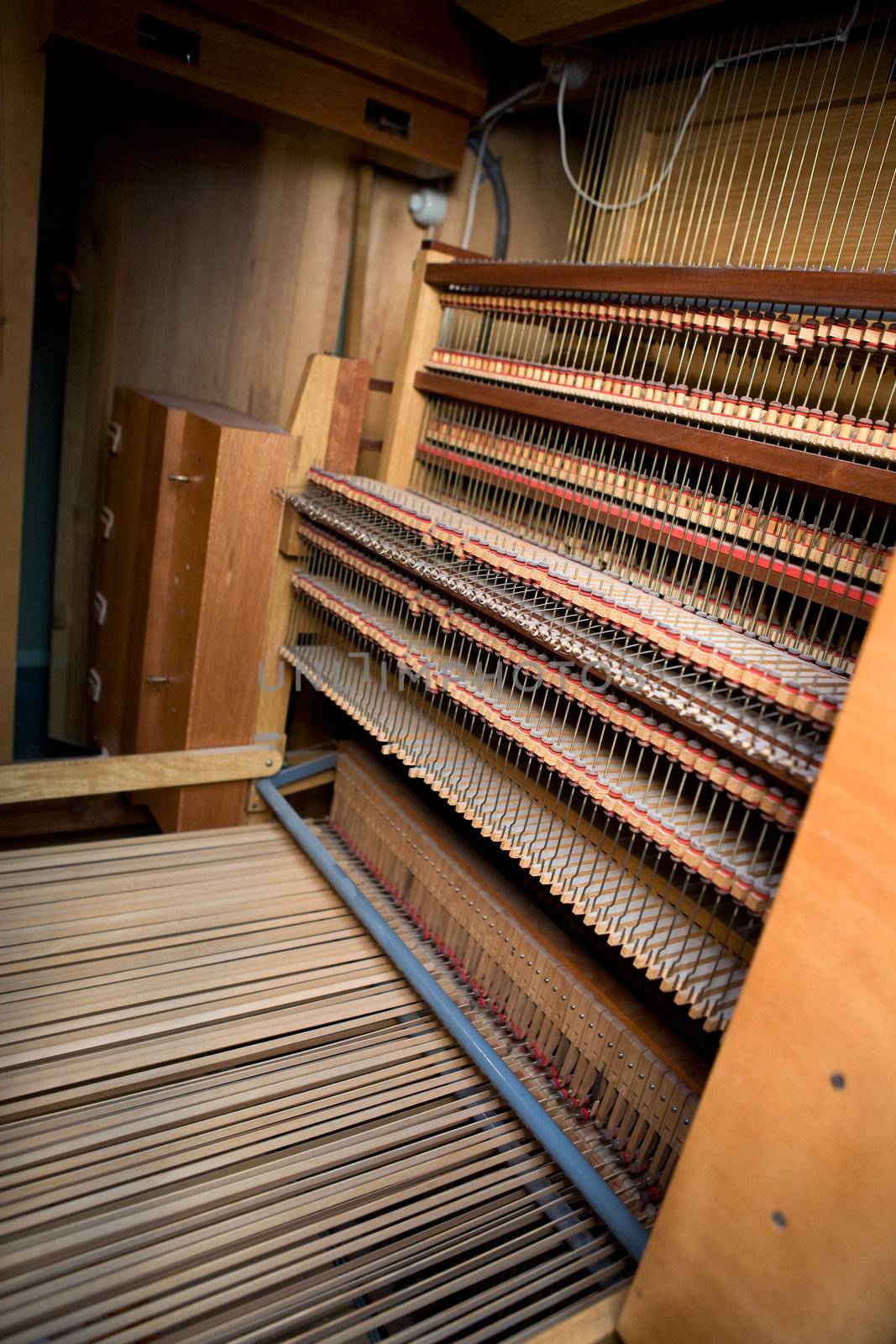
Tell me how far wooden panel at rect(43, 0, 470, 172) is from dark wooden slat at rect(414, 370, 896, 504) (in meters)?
0.82

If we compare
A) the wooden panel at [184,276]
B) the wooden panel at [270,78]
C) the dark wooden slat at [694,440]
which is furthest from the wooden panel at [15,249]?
the dark wooden slat at [694,440]

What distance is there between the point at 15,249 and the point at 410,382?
1.08m

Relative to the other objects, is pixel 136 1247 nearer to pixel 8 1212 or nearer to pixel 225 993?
pixel 8 1212

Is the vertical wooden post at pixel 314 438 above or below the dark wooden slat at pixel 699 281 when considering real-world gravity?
below

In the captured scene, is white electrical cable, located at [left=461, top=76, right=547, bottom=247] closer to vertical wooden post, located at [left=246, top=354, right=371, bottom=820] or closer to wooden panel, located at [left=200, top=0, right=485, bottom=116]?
wooden panel, located at [left=200, top=0, right=485, bottom=116]

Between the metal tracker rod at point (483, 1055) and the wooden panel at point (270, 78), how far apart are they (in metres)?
1.95

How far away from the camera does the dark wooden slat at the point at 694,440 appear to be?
1671 millimetres

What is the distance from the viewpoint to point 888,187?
6.63 feet

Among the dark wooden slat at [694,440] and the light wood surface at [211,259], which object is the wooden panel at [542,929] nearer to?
the dark wooden slat at [694,440]

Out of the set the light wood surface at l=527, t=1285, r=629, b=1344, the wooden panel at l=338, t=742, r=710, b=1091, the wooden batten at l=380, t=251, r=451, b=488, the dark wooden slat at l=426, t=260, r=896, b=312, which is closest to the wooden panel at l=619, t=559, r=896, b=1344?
the light wood surface at l=527, t=1285, r=629, b=1344

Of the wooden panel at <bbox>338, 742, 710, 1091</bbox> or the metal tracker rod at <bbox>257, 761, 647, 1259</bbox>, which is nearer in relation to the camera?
the metal tracker rod at <bbox>257, 761, 647, 1259</bbox>

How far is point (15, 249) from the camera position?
2.44 metres

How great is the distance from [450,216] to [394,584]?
5.84 ft

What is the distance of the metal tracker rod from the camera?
5.25 feet
